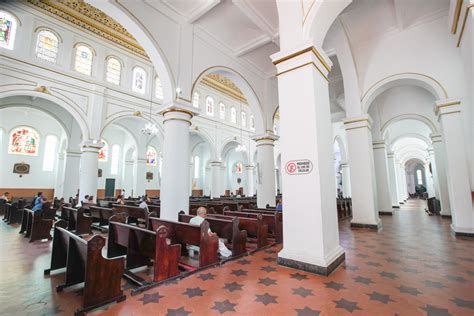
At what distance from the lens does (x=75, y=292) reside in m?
2.77

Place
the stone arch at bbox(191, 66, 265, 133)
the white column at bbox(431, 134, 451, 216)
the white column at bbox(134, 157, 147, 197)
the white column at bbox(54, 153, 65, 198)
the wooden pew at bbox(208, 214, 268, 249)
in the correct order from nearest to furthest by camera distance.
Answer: the wooden pew at bbox(208, 214, 268, 249), the stone arch at bbox(191, 66, 265, 133), the white column at bbox(431, 134, 451, 216), the white column at bbox(54, 153, 65, 198), the white column at bbox(134, 157, 147, 197)

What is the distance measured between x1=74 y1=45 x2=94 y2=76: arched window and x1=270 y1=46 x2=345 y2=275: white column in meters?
10.5

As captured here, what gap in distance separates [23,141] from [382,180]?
20.2m

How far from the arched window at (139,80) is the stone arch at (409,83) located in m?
11.1

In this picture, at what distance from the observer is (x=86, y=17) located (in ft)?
33.2

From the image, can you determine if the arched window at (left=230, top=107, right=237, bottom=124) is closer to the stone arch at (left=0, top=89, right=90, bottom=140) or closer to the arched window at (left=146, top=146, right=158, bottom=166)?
the arched window at (left=146, top=146, right=158, bottom=166)

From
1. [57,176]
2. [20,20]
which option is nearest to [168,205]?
[20,20]

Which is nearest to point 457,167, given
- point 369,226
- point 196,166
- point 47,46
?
point 369,226

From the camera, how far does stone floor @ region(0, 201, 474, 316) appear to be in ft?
7.61

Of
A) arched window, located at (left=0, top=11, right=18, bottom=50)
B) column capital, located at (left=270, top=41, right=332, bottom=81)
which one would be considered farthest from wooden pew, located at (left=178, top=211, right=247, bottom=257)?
arched window, located at (left=0, top=11, right=18, bottom=50)

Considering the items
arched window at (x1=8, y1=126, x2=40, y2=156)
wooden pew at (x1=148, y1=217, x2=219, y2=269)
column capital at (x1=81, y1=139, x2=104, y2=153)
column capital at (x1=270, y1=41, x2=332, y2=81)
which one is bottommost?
wooden pew at (x1=148, y1=217, x2=219, y2=269)

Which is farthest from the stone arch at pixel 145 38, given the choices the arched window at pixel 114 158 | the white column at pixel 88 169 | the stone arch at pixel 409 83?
the arched window at pixel 114 158

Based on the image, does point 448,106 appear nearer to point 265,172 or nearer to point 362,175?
point 362,175

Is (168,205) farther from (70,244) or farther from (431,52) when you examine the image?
(431,52)
